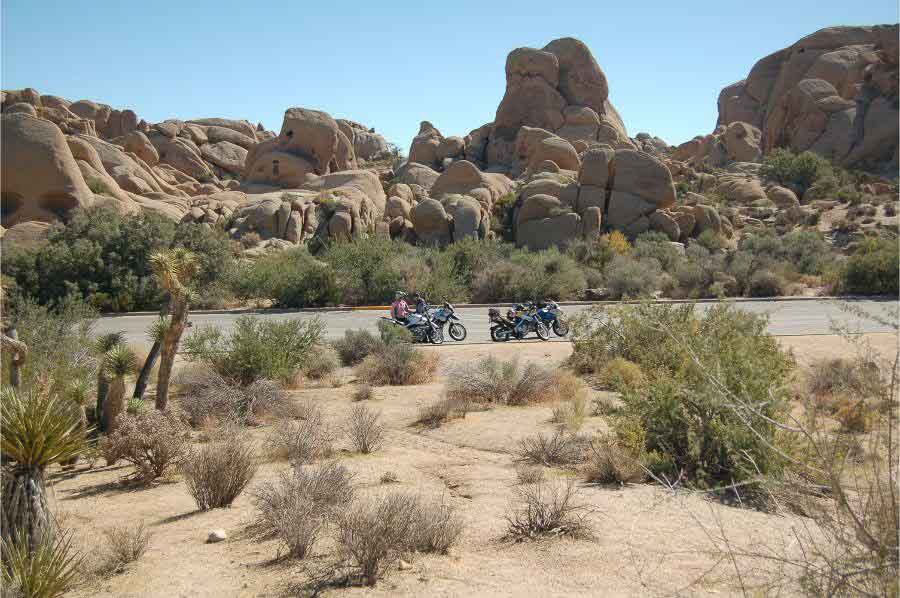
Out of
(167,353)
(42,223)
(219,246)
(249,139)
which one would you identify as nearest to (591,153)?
(219,246)

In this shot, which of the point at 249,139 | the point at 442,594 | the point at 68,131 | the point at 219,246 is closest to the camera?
the point at 442,594

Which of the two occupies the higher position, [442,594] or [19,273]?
[19,273]

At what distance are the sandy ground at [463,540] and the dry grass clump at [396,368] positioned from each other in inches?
197

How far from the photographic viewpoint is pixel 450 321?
2091 centimetres

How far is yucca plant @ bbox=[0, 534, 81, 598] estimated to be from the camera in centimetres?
506

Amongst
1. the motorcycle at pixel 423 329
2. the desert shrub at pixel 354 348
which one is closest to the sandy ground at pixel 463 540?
the desert shrub at pixel 354 348

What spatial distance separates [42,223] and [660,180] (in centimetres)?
3335

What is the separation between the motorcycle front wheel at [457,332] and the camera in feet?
67.8

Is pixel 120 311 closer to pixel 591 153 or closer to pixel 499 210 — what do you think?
pixel 499 210

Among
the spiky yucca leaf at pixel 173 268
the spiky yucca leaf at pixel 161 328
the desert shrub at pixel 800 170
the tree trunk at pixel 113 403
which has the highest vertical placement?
the desert shrub at pixel 800 170

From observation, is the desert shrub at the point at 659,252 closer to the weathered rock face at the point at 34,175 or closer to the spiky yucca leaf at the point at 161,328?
the weathered rock face at the point at 34,175

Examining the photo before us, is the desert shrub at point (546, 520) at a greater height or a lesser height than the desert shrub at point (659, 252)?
lesser

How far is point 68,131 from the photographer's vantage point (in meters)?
56.0

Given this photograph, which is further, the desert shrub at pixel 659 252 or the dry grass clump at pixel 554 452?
the desert shrub at pixel 659 252
